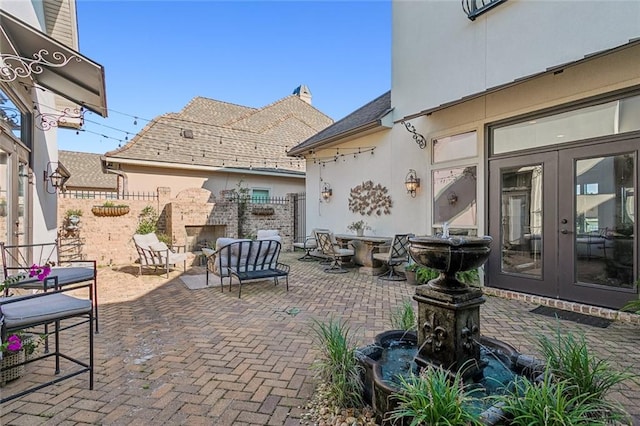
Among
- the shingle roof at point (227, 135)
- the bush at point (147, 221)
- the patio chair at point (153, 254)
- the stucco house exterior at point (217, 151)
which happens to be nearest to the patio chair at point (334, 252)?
the patio chair at point (153, 254)

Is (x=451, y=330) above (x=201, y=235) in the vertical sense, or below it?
below

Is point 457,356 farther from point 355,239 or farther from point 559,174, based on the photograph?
point 355,239

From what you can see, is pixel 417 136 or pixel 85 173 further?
pixel 85 173

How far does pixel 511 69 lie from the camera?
4.86 metres

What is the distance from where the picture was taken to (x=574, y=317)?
4.00 metres

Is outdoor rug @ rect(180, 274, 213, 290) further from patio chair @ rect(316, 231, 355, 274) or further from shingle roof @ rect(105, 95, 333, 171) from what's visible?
shingle roof @ rect(105, 95, 333, 171)

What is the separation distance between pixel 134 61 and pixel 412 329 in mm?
9007

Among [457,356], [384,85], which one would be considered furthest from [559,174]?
[384,85]

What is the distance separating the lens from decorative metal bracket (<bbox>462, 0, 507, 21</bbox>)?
505 centimetres

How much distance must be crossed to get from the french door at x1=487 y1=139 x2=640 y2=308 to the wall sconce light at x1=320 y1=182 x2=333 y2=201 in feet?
15.9

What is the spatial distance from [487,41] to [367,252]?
4.56 m

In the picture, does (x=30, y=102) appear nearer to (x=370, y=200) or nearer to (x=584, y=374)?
(x=370, y=200)

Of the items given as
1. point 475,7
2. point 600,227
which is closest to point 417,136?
point 475,7

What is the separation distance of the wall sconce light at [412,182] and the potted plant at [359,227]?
5.52ft
